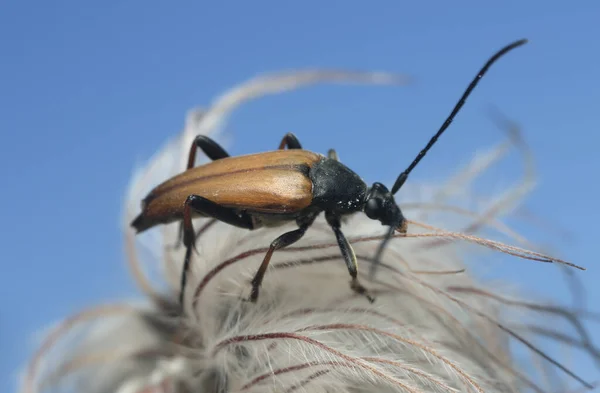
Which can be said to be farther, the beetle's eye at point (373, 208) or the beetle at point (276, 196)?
the beetle's eye at point (373, 208)

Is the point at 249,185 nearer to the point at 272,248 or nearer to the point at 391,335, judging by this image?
the point at 272,248

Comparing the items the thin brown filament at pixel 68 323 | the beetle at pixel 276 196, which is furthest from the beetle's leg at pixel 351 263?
the thin brown filament at pixel 68 323

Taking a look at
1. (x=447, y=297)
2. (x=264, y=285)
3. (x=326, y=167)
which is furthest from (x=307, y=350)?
(x=326, y=167)

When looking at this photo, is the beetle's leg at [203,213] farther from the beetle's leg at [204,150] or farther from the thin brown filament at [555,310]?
the thin brown filament at [555,310]

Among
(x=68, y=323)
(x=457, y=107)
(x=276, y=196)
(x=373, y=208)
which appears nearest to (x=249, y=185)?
(x=276, y=196)

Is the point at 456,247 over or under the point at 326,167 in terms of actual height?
under

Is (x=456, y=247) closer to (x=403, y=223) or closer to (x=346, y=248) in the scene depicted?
(x=403, y=223)

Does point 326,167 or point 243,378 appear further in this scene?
point 326,167
